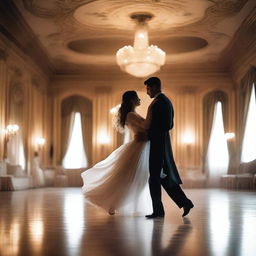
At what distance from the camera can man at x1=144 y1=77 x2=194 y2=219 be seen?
510 cm

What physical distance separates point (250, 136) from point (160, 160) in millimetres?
11017

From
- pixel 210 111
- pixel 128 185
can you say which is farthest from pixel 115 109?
pixel 210 111

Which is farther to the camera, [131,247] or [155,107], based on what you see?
[155,107]

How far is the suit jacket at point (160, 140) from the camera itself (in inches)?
201

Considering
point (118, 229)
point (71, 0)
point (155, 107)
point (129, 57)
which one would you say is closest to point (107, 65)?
point (129, 57)

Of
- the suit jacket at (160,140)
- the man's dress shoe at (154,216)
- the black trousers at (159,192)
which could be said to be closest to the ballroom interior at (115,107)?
the man's dress shoe at (154,216)

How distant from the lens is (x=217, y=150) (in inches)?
704

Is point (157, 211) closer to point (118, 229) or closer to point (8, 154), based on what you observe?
point (118, 229)

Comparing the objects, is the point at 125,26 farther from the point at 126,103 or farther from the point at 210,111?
the point at 126,103

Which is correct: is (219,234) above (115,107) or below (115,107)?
below

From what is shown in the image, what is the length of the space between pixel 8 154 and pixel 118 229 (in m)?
9.94

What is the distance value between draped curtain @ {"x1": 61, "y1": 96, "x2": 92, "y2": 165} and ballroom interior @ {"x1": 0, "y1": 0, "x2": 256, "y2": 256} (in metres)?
0.04

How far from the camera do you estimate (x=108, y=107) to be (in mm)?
Answer: 18234

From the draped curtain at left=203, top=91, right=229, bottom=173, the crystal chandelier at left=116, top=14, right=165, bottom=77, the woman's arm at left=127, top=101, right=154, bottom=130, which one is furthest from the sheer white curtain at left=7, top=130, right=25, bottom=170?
the woman's arm at left=127, top=101, right=154, bottom=130
